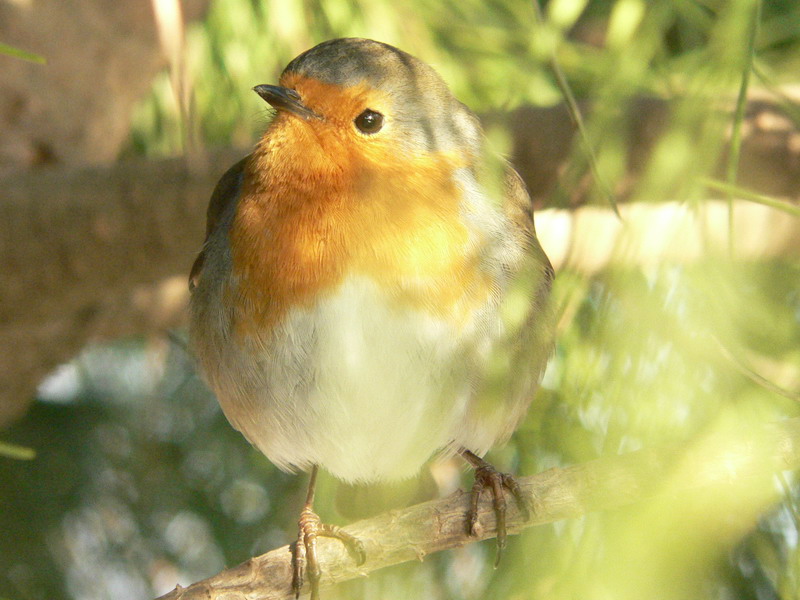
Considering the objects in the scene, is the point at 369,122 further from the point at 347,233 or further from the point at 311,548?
the point at 311,548

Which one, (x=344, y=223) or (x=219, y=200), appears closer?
(x=344, y=223)

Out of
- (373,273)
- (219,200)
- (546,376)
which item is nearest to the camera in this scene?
(373,273)

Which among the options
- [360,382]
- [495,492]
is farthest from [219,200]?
[495,492]

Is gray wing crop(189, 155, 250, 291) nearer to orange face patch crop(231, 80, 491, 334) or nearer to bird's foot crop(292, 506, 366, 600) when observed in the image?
orange face patch crop(231, 80, 491, 334)

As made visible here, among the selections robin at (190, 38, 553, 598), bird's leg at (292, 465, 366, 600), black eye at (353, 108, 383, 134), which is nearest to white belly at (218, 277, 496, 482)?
robin at (190, 38, 553, 598)

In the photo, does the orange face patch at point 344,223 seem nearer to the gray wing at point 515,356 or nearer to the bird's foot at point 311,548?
the gray wing at point 515,356

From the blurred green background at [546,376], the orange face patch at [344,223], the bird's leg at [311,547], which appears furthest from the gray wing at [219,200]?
the bird's leg at [311,547]

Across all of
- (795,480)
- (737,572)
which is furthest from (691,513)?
(737,572)

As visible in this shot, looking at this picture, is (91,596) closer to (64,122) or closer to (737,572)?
(64,122)
